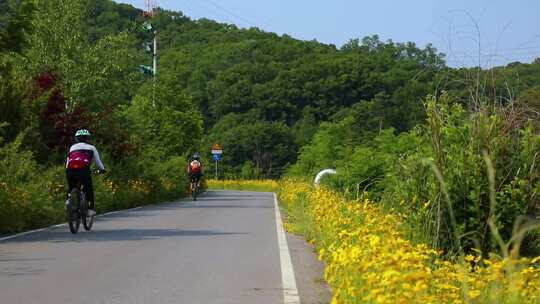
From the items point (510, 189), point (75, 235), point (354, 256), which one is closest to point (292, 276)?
point (510, 189)

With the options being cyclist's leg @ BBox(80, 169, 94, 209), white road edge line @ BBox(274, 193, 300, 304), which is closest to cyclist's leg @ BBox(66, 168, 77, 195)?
cyclist's leg @ BBox(80, 169, 94, 209)

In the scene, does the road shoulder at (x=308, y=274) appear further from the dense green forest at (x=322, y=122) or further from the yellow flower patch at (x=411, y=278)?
the dense green forest at (x=322, y=122)

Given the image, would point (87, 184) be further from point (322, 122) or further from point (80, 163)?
point (322, 122)

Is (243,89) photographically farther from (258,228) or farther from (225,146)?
(258,228)

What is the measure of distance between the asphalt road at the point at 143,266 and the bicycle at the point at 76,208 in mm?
267

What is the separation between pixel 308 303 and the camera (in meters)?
8.76

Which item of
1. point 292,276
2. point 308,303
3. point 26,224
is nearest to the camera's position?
point 308,303

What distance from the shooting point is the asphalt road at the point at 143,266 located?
29.8 ft

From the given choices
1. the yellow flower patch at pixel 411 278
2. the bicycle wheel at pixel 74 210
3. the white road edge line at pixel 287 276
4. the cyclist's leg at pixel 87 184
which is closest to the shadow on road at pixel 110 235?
the bicycle wheel at pixel 74 210

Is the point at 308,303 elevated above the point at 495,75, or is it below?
below

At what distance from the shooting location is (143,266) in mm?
11539

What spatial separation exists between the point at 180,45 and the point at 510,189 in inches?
3614

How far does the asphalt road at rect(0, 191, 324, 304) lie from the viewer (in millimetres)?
9078

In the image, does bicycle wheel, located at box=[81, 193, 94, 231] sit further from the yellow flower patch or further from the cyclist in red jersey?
the yellow flower patch
